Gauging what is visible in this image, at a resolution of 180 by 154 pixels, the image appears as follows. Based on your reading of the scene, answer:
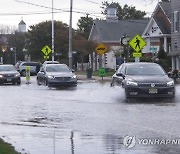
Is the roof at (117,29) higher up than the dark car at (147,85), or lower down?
higher up

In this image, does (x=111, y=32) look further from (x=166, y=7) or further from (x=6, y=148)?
(x=6, y=148)

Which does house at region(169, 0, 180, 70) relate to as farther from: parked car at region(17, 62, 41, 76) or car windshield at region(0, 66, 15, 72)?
car windshield at region(0, 66, 15, 72)

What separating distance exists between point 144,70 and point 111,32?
179 ft

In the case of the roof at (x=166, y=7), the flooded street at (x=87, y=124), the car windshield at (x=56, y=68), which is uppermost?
the roof at (x=166, y=7)

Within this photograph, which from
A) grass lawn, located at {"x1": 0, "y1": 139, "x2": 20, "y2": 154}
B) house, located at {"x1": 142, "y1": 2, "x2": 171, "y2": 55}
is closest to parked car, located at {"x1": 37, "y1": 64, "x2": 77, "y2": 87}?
grass lawn, located at {"x1": 0, "y1": 139, "x2": 20, "y2": 154}

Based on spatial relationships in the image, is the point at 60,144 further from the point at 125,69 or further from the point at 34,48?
the point at 34,48

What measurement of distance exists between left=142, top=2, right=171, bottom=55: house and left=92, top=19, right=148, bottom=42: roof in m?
14.4

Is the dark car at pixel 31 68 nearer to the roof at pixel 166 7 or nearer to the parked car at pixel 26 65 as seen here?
the parked car at pixel 26 65

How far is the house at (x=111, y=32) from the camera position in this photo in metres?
73.9

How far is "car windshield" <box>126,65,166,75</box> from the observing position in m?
20.8

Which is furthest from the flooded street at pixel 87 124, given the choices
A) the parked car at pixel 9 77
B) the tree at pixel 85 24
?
the tree at pixel 85 24

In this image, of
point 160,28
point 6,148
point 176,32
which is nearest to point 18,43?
point 160,28

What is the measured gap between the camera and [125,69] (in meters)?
21.3

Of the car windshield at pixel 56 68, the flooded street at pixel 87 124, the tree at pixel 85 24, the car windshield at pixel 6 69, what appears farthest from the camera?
the tree at pixel 85 24
